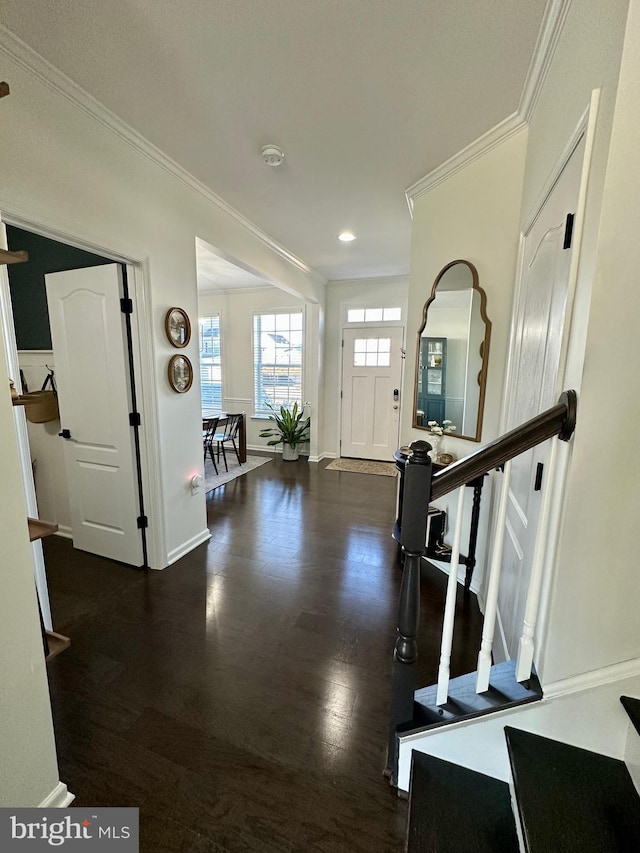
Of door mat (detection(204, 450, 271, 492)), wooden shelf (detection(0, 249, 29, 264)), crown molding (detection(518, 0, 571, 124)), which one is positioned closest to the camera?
wooden shelf (detection(0, 249, 29, 264))

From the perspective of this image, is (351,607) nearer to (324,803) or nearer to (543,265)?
(324,803)

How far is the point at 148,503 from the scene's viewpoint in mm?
2494

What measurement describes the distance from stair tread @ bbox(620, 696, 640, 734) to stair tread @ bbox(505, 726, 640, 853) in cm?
16

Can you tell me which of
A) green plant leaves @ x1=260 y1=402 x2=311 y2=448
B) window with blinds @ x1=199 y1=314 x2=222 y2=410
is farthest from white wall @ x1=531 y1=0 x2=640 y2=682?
window with blinds @ x1=199 y1=314 x2=222 y2=410

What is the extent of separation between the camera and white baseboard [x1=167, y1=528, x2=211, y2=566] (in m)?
2.61

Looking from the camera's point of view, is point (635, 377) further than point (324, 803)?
No

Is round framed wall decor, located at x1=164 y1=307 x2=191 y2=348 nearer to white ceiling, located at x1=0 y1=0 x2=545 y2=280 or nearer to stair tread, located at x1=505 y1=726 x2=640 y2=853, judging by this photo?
white ceiling, located at x1=0 y1=0 x2=545 y2=280

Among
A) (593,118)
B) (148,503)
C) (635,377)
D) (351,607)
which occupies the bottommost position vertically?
(351,607)

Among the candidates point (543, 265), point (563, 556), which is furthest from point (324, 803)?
point (543, 265)

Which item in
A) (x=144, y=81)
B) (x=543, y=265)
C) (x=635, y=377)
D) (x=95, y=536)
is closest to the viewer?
(x=635, y=377)

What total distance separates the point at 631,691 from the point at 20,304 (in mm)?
4172

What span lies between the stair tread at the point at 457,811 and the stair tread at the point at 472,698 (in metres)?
0.13

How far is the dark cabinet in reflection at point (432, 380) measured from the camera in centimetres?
256

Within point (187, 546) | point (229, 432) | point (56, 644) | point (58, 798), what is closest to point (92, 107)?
point (56, 644)
